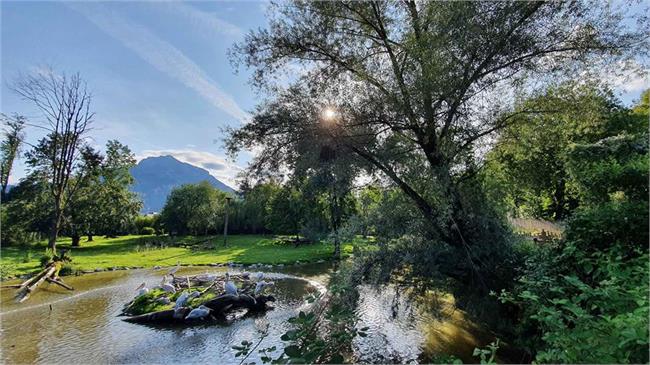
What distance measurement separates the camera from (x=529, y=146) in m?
7.97

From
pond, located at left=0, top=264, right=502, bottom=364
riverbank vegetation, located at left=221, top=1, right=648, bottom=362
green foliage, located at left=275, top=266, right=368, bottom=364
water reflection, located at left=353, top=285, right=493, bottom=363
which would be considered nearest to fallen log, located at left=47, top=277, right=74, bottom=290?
pond, located at left=0, top=264, right=502, bottom=364

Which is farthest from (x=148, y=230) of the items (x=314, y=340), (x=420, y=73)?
(x=314, y=340)

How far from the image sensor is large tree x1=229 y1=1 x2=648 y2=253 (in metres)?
6.11

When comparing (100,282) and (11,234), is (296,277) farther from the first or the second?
(11,234)

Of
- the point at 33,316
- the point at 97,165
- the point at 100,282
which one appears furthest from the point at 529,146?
the point at 97,165

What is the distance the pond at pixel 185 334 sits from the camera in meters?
7.19

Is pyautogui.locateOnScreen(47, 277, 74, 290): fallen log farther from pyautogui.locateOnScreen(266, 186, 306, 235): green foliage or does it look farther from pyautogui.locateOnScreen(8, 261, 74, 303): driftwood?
pyautogui.locateOnScreen(266, 186, 306, 235): green foliage

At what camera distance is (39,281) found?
14.4 m

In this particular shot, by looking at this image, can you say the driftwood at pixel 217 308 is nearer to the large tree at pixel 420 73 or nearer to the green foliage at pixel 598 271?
the large tree at pixel 420 73

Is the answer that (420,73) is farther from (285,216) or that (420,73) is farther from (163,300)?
(285,216)

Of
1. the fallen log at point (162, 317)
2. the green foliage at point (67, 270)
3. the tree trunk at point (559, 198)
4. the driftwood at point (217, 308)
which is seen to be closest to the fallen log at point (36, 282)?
the green foliage at point (67, 270)

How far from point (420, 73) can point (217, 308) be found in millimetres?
8874

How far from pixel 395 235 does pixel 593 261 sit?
10.4 ft

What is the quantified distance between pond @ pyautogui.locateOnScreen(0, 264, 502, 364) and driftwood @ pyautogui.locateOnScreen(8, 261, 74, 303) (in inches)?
26.9
